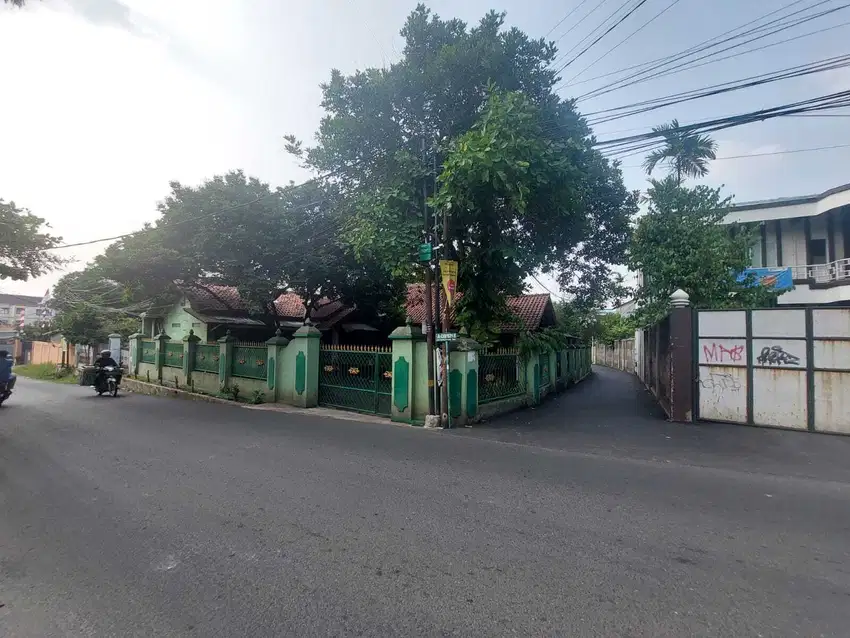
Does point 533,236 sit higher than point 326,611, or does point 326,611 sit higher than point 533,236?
point 533,236

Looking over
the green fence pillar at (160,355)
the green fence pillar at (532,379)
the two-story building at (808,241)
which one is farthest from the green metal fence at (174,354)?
the two-story building at (808,241)

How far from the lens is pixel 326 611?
2.73 metres

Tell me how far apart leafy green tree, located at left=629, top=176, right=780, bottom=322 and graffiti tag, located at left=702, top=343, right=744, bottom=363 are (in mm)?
2490

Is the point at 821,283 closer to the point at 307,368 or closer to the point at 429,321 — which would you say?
the point at 429,321

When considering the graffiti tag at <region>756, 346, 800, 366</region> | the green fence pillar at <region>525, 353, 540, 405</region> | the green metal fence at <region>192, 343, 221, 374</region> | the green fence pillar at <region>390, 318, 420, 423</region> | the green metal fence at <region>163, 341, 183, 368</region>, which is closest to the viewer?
the graffiti tag at <region>756, 346, 800, 366</region>

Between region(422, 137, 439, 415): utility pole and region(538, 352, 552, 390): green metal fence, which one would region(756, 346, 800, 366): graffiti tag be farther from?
region(422, 137, 439, 415): utility pole

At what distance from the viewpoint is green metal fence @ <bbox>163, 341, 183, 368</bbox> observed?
1742 cm

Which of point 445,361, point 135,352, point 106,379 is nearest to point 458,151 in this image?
point 445,361

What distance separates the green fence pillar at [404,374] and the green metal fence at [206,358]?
7910 mm

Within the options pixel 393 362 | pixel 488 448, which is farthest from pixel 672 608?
pixel 393 362

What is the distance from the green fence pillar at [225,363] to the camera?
584 inches

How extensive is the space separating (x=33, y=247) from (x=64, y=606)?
14284mm

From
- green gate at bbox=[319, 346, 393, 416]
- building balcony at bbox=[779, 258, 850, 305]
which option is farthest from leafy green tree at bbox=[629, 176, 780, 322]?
green gate at bbox=[319, 346, 393, 416]

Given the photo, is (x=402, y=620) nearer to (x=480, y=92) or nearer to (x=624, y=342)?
(x=480, y=92)
